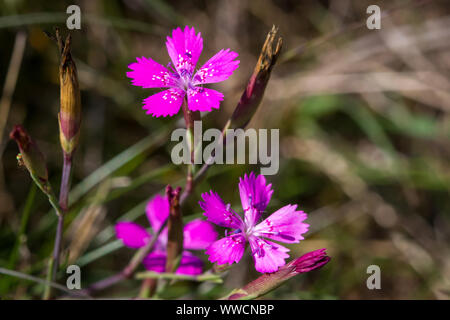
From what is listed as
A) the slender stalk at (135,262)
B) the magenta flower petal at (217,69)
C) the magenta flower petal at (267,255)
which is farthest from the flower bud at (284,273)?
the magenta flower petal at (217,69)

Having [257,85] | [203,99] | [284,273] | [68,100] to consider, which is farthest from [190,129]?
[284,273]

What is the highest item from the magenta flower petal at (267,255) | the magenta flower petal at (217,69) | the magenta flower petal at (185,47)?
the magenta flower petal at (185,47)

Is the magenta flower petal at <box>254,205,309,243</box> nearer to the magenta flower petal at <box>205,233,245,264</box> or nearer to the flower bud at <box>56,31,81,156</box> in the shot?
the magenta flower petal at <box>205,233,245,264</box>

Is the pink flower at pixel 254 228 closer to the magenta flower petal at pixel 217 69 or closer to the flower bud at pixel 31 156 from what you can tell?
the magenta flower petal at pixel 217 69

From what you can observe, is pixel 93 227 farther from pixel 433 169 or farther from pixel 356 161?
pixel 433 169

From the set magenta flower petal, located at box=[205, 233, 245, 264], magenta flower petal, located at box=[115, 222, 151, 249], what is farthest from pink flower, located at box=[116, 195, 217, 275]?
magenta flower petal, located at box=[205, 233, 245, 264]

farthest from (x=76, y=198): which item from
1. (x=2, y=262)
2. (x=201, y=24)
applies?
(x=201, y=24)
